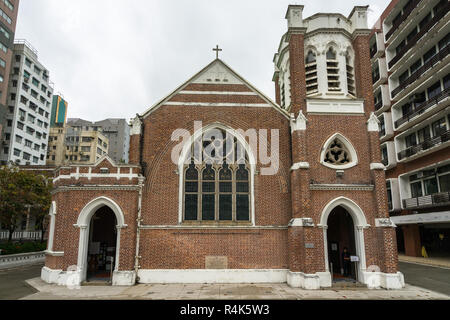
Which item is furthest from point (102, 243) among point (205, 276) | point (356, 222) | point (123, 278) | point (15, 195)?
point (356, 222)

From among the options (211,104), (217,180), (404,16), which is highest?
(404,16)

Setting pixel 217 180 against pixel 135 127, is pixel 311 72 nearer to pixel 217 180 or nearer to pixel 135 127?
pixel 217 180

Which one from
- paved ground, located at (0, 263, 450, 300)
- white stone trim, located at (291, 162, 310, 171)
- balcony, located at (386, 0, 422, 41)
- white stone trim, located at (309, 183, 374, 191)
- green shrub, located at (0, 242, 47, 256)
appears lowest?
paved ground, located at (0, 263, 450, 300)

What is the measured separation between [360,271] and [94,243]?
13404 millimetres

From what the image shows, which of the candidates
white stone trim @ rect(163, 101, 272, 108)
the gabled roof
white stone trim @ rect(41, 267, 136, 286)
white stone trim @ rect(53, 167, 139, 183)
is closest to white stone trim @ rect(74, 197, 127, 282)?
white stone trim @ rect(41, 267, 136, 286)

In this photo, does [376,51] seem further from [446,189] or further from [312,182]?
[312,182]

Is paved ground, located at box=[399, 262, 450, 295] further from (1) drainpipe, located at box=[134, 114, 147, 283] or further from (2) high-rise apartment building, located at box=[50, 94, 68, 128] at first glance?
(2) high-rise apartment building, located at box=[50, 94, 68, 128]

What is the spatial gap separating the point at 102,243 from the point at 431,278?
17639 millimetres

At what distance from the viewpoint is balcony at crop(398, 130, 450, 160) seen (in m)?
24.0

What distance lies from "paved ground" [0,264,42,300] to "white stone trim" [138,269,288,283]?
4.74 metres

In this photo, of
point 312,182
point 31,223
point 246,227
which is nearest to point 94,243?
point 246,227

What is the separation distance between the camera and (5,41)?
4700 centimetres

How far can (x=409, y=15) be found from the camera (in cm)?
2903

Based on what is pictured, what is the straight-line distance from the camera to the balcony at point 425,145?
2403 cm
